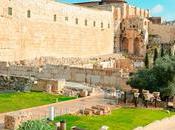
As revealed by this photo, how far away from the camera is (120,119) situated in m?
15.6

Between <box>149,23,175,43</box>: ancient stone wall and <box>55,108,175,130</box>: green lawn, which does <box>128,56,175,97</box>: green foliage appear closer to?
<box>55,108,175,130</box>: green lawn

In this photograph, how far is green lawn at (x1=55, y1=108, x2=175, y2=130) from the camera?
14406mm

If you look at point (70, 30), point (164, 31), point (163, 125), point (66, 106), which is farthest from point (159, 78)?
point (164, 31)

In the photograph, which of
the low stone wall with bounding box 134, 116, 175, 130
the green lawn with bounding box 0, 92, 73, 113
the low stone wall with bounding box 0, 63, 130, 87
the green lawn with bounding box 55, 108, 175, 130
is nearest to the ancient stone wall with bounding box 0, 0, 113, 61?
the low stone wall with bounding box 0, 63, 130, 87

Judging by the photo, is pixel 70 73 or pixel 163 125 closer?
pixel 163 125

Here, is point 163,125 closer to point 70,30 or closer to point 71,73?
point 71,73

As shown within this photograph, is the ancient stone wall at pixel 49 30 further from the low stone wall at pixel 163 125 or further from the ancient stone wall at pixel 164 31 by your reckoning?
the low stone wall at pixel 163 125

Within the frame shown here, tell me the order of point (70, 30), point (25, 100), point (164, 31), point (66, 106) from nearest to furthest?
point (66, 106) → point (25, 100) → point (70, 30) → point (164, 31)

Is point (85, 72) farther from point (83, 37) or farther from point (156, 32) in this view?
point (156, 32)

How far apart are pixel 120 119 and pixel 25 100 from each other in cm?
493

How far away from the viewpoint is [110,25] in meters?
47.5

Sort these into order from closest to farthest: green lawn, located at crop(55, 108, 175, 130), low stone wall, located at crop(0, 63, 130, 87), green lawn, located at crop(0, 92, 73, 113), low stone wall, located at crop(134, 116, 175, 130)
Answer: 1. green lawn, located at crop(55, 108, 175, 130)
2. low stone wall, located at crop(134, 116, 175, 130)
3. green lawn, located at crop(0, 92, 73, 113)
4. low stone wall, located at crop(0, 63, 130, 87)

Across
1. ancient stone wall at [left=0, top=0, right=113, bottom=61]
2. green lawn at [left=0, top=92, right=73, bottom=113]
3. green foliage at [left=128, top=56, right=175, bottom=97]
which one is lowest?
green lawn at [left=0, top=92, right=73, bottom=113]

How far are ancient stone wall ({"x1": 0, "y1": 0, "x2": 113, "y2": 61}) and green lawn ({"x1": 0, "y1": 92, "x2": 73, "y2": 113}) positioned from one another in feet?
35.4
